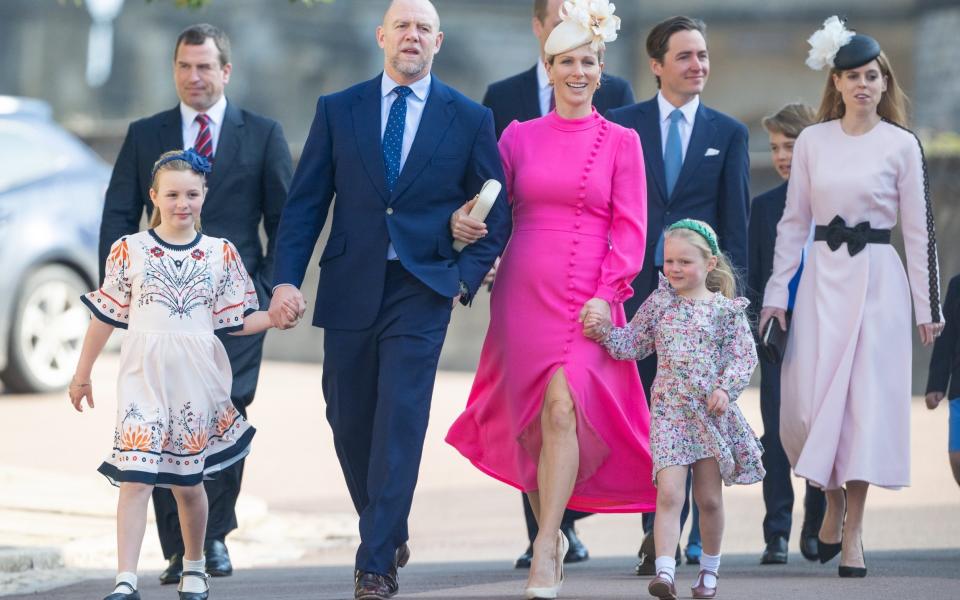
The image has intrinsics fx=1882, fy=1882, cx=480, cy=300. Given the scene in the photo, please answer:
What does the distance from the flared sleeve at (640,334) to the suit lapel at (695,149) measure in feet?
3.75

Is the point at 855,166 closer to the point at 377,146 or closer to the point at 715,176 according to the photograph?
the point at 715,176

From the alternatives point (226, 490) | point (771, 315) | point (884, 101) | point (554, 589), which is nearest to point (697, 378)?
point (554, 589)

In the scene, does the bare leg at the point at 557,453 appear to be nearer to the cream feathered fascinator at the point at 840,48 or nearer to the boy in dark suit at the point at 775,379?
the boy in dark suit at the point at 775,379

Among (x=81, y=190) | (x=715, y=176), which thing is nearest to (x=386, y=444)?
(x=715, y=176)

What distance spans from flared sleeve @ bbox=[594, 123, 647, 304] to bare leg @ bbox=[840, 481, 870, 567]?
1529mm

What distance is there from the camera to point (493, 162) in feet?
23.8

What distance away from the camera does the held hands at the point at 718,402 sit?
7.09 m

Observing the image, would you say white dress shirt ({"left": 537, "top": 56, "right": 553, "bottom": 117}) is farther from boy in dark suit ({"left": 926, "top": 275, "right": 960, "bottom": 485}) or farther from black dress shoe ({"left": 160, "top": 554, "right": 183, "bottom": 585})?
black dress shoe ({"left": 160, "top": 554, "right": 183, "bottom": 585})

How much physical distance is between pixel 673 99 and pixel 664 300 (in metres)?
1.53

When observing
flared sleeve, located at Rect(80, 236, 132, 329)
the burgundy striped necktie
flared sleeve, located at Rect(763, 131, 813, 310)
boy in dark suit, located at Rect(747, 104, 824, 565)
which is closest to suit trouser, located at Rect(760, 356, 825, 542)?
boy in dark suit, located at Rect(747, 104, 824, 565)

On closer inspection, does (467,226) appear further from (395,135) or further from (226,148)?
(226,148)

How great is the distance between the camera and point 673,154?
8484 mm

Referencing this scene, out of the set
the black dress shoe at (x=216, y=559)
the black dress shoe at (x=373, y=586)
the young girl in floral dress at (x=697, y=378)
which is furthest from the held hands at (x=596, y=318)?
the black dress shoe at (x=216, y=559)

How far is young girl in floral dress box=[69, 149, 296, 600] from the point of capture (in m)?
6.91
